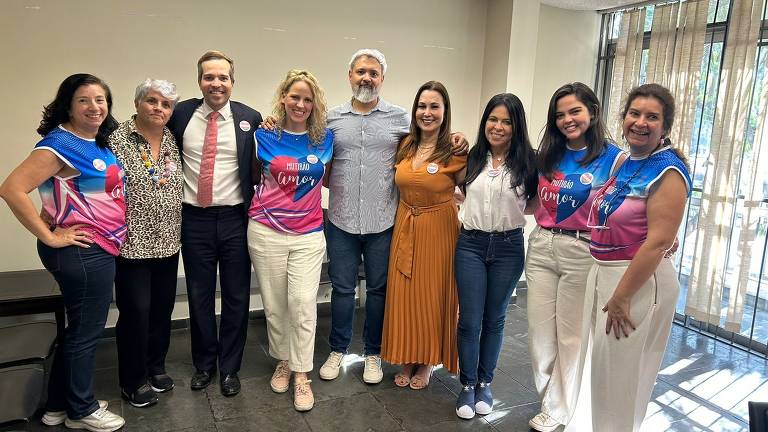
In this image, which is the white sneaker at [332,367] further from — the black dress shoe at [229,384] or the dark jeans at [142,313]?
the dark jeans at [142,313]

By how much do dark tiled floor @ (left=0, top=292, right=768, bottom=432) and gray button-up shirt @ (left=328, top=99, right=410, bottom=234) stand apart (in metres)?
0.93

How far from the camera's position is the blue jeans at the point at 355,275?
2.88 metres

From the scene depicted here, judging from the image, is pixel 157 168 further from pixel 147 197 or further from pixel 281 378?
pixel 281 378

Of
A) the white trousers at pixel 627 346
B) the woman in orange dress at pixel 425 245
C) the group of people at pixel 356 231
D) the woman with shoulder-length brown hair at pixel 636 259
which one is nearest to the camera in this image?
the woman with shoulder-length brown hair at pixel 636 259

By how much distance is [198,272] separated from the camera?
2.69m

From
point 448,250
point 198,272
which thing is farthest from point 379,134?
point 198,272

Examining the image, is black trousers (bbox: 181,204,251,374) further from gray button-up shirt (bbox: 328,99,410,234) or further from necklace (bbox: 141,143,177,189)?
gray button-up shirt (bbox: 328,99,410,234)

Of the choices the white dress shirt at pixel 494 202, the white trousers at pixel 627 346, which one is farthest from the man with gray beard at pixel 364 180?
the white trousers at pixel 627 346

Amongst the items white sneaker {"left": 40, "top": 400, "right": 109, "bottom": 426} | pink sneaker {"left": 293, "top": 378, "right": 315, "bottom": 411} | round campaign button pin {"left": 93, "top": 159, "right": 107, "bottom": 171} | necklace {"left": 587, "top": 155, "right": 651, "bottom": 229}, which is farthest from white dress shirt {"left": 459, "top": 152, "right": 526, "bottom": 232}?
white sneaker {"left": 40, "top": 400, "right": 109, "bottom": 426}

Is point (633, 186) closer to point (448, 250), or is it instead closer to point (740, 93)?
point (448, 250)

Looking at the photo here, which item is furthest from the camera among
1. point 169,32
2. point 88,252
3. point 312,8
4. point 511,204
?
point 312,8

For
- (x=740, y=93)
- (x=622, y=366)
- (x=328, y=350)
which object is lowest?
(x=328, y=350)

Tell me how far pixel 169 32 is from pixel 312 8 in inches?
40.5

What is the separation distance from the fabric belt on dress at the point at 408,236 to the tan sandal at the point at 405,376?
0.59 metres
